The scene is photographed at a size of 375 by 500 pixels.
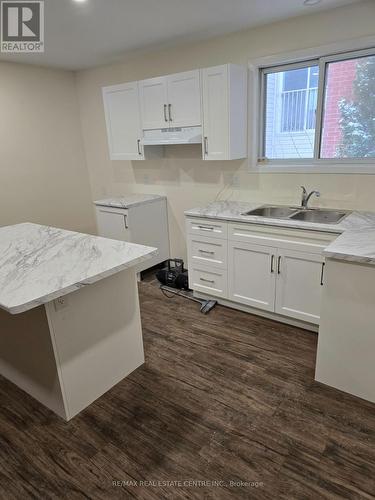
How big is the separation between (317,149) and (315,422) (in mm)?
2225

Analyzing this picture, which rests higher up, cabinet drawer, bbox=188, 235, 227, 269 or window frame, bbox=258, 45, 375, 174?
window frame, bbox=258, 45, 375, 174

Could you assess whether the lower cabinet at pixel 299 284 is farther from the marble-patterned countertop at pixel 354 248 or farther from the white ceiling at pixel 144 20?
the white ceiling at pixel 144 20

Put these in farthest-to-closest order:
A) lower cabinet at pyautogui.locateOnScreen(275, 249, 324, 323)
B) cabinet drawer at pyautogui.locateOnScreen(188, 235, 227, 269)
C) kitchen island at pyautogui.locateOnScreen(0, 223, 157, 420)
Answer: cabinet drawer at pyautogui.locateOnScreen(188, 235, 227, 269)
lower cabinet at pyautogui.locateOnScreen(275, 249, 324, 323)
kitchen island at pyautogui.locateOnScreen(0, 223, 157, 420)

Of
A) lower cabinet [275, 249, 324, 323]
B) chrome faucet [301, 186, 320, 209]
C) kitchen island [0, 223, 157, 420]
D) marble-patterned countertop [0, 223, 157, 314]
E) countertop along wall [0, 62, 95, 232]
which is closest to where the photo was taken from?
marble-patterned countertop [0, 223, 157, 314]

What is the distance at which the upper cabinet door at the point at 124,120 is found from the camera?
139 inches

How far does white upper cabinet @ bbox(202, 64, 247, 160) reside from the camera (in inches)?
112

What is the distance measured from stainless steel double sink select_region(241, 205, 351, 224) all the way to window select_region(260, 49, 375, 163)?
18.8 inches

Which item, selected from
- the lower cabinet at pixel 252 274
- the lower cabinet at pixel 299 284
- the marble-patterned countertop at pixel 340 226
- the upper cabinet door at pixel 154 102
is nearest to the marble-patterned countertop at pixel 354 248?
the marble-patterned countertop at pixel 340 226

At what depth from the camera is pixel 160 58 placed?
11.8 feet

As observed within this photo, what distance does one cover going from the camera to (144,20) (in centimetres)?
263

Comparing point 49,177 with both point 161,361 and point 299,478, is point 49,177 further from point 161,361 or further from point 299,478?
point 299,478

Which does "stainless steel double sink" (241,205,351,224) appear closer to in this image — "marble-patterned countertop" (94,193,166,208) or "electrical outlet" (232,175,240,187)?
"electrical outlet" (232,175,240,187)

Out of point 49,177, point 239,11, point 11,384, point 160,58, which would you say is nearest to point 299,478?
point 11,384

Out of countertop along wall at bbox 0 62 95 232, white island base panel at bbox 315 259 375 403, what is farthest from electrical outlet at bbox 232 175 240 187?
countertop along wall at bbox 0 62 95 232
